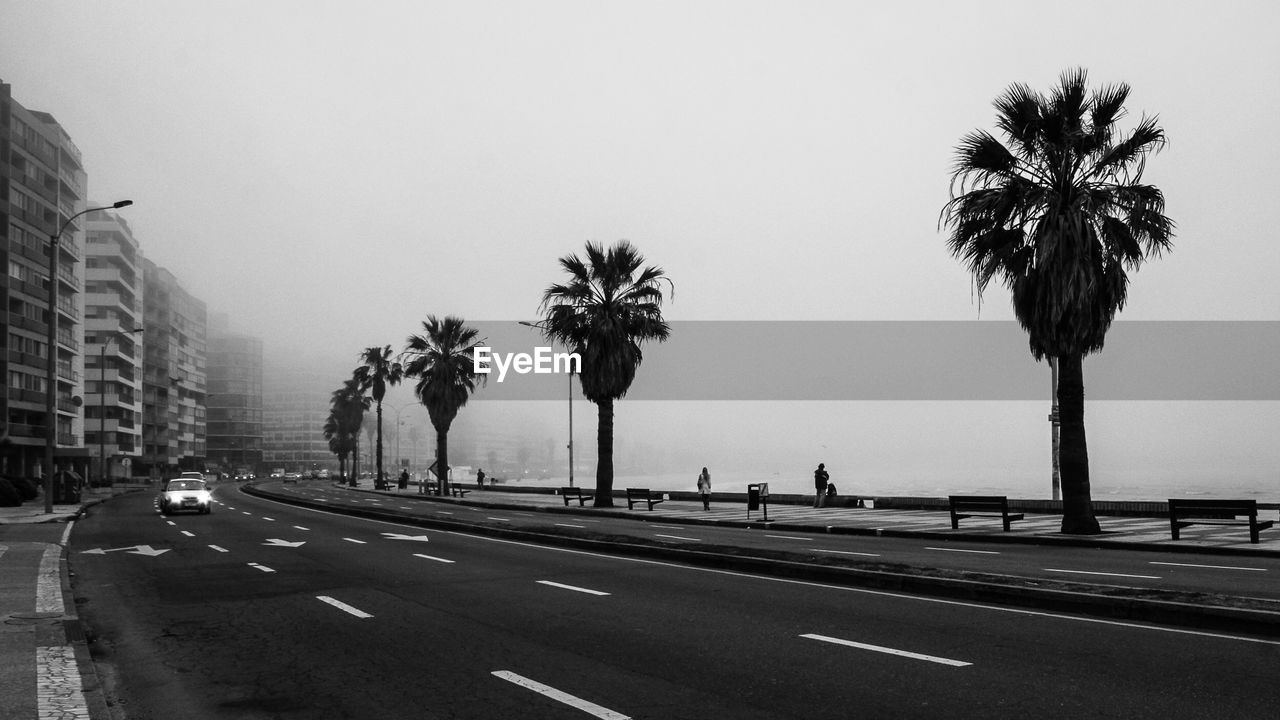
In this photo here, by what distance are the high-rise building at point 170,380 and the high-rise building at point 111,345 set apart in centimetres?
625

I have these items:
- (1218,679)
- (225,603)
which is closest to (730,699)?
(1218,679)

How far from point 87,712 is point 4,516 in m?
35.0

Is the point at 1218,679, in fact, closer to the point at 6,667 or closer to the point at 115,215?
the point at 6,667

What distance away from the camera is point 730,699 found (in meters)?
7.02

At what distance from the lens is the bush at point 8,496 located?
44812 mm

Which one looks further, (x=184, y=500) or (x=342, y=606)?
(x=184, y=500)

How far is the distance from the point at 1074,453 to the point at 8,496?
1788 inches

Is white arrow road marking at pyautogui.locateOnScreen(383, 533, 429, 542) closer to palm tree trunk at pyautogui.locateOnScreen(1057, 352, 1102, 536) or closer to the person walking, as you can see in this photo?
palm tree trunk at pyautogui.locateOnScreen(1057, 352, 1102, 536)

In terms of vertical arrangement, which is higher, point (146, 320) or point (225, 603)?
point (146, 320)

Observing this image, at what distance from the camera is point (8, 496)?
45.0 metres

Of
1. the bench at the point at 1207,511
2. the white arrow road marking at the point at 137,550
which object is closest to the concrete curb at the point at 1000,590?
the white arrow road marking at the point at 137,550

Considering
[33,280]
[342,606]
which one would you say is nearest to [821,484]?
[342,606]

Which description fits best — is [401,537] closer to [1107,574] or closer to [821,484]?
[1107,574]

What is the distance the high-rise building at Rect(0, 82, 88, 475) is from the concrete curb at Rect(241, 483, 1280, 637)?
213ft
